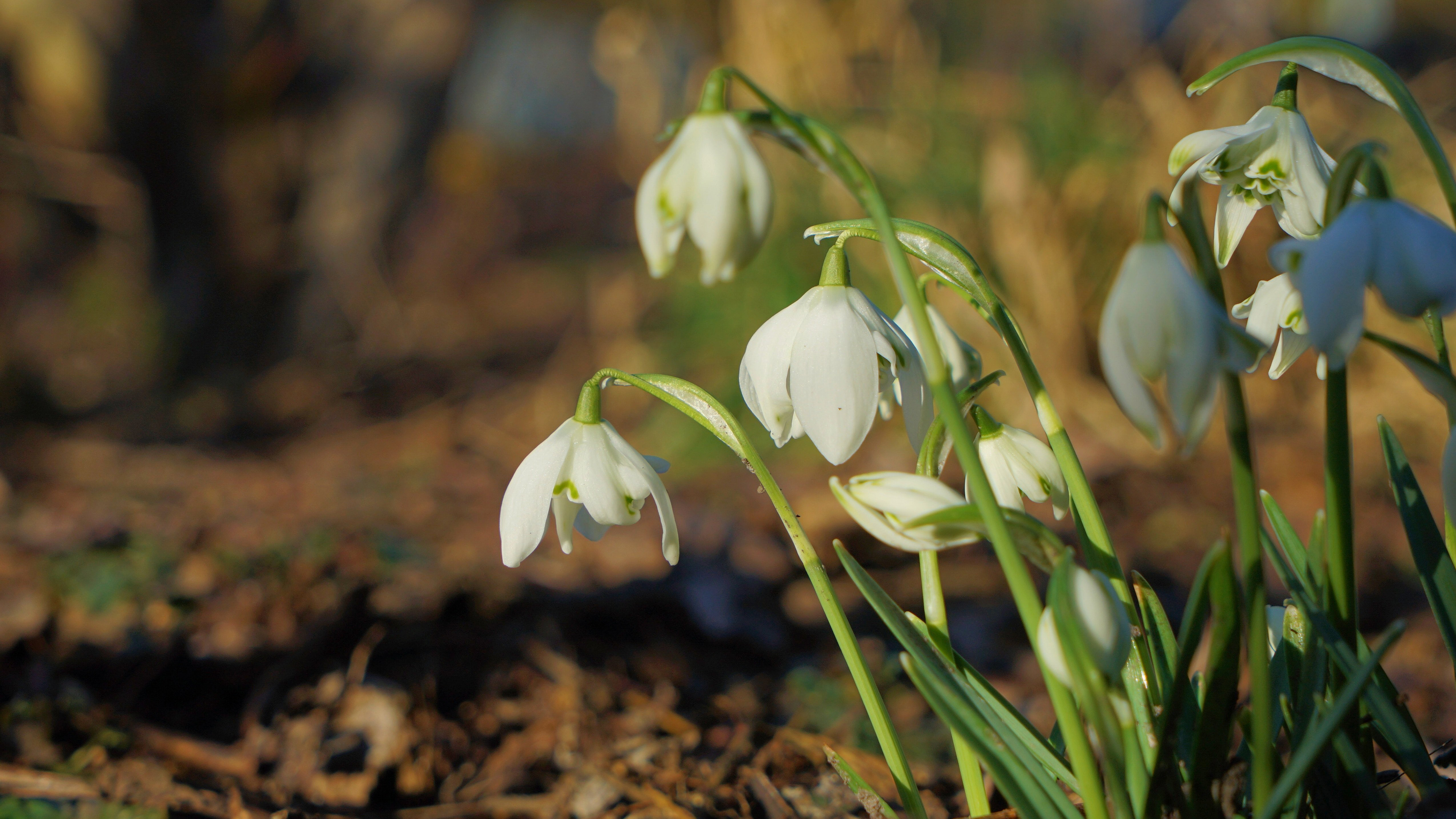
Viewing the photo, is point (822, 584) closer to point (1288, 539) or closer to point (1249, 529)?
point (1249, 529)

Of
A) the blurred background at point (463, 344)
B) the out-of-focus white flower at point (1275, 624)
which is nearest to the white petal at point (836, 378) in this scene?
the out-of-focus white flower at point (1275, 624)

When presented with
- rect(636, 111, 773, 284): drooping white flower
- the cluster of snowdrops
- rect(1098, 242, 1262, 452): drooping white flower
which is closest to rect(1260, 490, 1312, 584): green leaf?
the cluster of snowdrops

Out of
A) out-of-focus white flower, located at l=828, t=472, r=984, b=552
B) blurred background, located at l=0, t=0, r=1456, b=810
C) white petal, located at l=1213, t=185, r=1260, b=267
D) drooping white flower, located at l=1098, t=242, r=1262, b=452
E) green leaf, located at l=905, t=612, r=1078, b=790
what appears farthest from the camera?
blurred background, located at l=0, t=0, r=1456, b=810

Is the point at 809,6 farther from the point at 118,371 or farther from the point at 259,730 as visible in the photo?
the point at 118,371

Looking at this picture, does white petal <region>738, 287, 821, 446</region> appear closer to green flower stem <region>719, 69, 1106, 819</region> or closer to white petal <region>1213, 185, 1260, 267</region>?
green flower stem <region>719, 69, 1106, 819</region>

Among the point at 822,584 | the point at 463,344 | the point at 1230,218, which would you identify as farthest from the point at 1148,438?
the point at 463,344

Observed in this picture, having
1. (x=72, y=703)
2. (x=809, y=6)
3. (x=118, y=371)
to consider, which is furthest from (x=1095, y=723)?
(x=118, y=371)

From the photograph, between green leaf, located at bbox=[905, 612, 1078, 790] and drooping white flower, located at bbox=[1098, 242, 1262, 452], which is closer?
drooping white flower, located at bbox=[1098, 242, 1262, 452]
